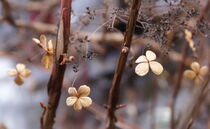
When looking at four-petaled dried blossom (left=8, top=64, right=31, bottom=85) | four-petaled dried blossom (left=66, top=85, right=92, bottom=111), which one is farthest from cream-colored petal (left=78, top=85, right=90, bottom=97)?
four-petaled dried blossom (left=8, top=64, right=31, bottom=85)

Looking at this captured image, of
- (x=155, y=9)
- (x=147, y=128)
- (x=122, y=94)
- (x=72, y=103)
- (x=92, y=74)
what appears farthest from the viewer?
(x=92, y=74)

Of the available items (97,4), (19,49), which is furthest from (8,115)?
(97,4)

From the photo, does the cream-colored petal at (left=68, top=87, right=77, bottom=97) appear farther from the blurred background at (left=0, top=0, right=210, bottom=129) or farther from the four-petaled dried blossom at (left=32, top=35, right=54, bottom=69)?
the blurred background at (left=0, top=0, right=210, bottom=129)

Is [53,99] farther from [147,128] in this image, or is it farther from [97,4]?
[147,128]

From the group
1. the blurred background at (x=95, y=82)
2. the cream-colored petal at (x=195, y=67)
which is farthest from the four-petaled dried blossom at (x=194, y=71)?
the blurred background at (x=95, y=82)

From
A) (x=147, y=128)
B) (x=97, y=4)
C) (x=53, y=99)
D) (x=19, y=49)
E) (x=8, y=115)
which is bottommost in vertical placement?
(x=8, y=115)

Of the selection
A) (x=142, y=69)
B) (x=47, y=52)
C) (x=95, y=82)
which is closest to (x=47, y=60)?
(x=47, y=52)

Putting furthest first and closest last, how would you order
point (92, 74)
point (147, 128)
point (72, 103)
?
point (92, 74)
point (147, 128)
point (72, 103)
